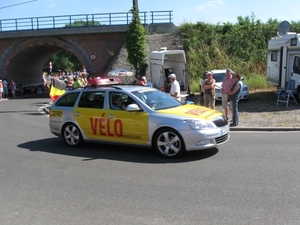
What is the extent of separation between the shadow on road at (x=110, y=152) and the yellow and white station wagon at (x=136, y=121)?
0.76 ft

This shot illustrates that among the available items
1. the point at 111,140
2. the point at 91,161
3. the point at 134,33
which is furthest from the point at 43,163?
the point at 134,33

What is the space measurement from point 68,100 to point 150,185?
14.5 ft

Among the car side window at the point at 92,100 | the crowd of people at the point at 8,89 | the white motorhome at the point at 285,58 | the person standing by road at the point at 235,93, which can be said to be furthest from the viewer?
the crowd of people at the point at 8,89

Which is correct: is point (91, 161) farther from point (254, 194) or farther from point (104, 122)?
point (254, 194)

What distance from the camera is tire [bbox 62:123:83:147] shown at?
8.97 m

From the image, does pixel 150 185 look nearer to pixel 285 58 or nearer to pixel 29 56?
pixel 285 58

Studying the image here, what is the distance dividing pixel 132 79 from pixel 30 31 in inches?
462

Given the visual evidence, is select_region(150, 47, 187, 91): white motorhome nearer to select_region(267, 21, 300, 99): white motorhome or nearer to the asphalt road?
select_region(267, 21, 300, 99): white motorhome

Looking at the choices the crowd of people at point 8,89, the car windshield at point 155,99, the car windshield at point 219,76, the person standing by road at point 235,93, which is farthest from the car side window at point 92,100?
the crowd of people at point 8,89

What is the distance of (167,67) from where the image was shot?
21.0 metres

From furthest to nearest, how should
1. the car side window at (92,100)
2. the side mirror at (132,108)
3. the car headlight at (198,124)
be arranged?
the car side window at (92,100) → the side mirror at (132,108) → the car headlight at (198,124)

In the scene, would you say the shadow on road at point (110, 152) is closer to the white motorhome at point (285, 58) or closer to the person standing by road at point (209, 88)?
the person standing by road at point (209, 88)

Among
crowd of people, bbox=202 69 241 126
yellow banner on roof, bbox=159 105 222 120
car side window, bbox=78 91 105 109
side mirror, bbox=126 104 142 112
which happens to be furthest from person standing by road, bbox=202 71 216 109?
side mirror, bbox=126 104 142 112

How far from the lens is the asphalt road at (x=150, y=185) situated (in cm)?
454
